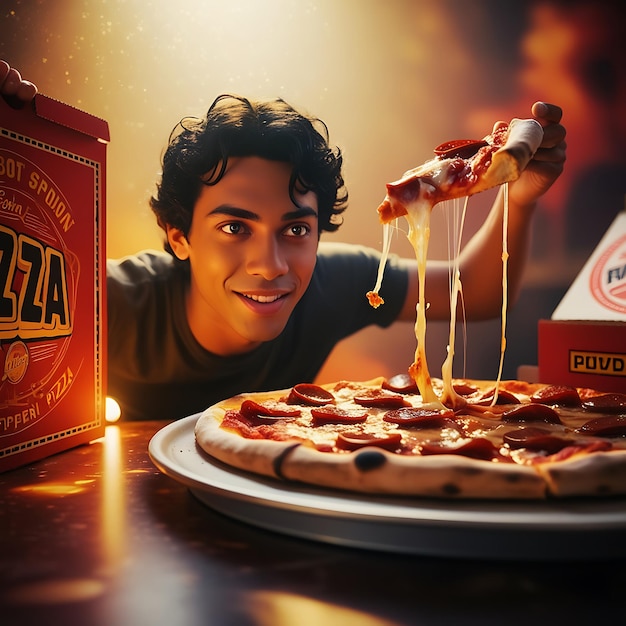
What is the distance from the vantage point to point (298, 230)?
7.83ft

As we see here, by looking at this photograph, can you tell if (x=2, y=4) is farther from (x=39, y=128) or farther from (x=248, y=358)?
(x=248, y=358)

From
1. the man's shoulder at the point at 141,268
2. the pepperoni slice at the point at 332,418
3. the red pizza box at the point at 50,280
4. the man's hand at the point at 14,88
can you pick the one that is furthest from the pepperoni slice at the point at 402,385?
the man's hand at the point at 14,88

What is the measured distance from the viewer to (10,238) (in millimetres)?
1379

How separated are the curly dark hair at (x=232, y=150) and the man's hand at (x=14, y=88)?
945 mm

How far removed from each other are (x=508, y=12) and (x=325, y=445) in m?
2.18

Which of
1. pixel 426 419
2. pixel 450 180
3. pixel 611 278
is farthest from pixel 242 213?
pixel 611 278

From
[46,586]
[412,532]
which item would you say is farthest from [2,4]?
[412,532]

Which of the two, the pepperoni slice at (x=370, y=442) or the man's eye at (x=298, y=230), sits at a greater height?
the man's eye at (x=298, y=230)

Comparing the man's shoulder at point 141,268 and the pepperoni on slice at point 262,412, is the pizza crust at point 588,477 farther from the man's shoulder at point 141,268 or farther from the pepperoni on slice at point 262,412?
the man's shoulder at point 141,268

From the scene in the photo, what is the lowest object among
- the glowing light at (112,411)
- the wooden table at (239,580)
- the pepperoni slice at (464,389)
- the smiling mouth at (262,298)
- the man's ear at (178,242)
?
the wooden table at (239,580)

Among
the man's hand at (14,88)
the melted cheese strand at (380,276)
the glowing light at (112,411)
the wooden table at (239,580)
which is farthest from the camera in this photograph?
the glowing light at (112,411)

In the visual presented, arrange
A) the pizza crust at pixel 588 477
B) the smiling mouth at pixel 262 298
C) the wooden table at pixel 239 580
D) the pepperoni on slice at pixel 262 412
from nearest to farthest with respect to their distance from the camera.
→ 1. the wooden table at pixel 239 580
2. the pizza crust at pixel 588 477
3. the pepperoni on slice at pixel 262 412
4. the smiling mouth at pixel 262 298

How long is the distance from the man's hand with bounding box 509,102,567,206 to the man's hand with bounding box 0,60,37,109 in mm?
1195

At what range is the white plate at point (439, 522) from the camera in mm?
862
